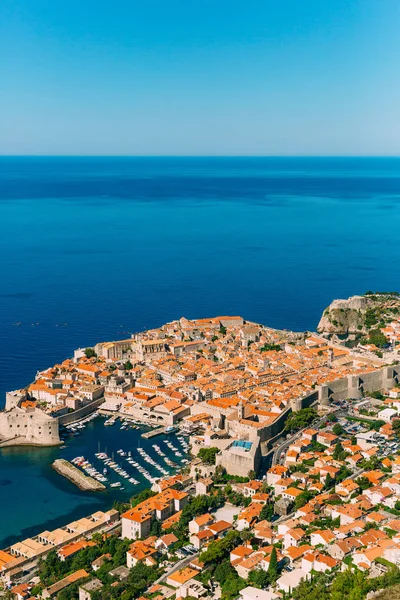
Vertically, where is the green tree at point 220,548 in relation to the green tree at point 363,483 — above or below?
below

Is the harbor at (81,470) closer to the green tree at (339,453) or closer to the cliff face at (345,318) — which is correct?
the green tree at (339,453)

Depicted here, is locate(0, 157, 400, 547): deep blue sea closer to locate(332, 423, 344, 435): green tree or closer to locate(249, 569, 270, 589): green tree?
locate(249, 569, 270, 589): green tree

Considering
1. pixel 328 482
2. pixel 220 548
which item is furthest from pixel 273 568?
pixel 328 482

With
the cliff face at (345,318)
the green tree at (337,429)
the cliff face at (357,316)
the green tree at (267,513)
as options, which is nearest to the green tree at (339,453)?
the green tree at (337,429)

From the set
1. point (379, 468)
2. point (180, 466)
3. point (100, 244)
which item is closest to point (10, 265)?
point (100, 244)

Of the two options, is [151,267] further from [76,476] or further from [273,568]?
[273,568]

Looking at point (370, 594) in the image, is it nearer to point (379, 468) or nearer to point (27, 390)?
point (379, 468)

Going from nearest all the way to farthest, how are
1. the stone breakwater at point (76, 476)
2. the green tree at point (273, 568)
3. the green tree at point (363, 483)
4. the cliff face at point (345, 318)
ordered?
the green tree at point (273, 568)
the green tree at point (363, 483)
the stone breakwater at point (76, 476)
the cliff face at point (345, 318)

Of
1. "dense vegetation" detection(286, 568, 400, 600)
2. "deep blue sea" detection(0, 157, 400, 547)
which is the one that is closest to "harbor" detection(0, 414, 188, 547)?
"deep blue sea" detection(0, 157, 400, 547)
